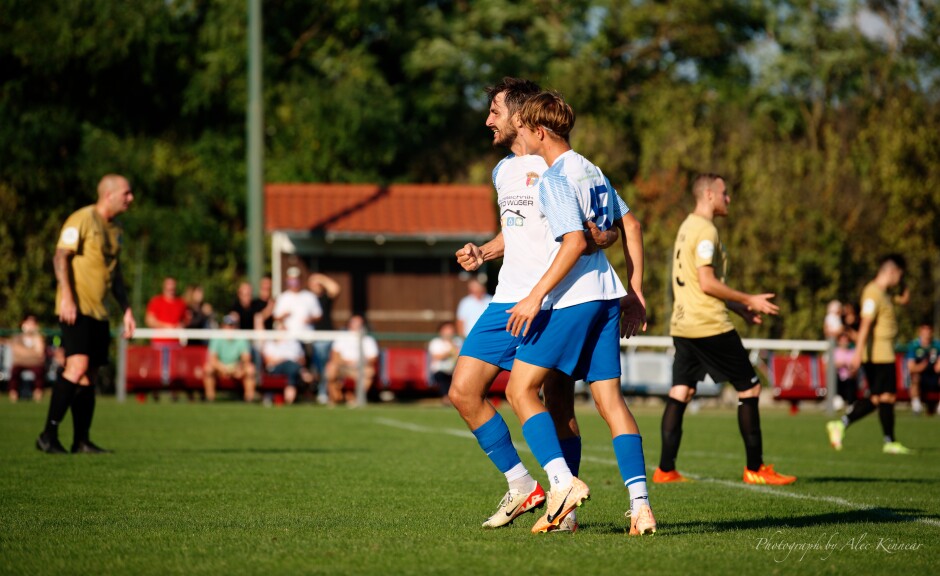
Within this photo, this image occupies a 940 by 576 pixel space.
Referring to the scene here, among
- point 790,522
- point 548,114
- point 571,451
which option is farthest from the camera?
point 790,522

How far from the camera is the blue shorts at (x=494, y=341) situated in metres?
6.28

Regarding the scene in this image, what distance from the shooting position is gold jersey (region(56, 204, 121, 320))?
32.5ft

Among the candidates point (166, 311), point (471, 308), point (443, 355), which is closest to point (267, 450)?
point (443, 355)

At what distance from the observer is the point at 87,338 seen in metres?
9.89

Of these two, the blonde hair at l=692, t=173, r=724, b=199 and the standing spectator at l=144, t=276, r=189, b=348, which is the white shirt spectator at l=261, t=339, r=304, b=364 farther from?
the blonde hair at l=692, t=173, r=724, b=199

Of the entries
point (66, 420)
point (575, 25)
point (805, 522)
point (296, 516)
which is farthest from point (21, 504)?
point (575, 25)

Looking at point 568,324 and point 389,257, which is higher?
point 389,257

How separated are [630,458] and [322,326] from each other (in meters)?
16.2

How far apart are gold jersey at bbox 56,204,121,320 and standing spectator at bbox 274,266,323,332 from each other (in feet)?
36.2

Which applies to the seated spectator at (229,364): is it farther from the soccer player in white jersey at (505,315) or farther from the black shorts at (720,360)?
the soccer player in white jersey at (505,315)

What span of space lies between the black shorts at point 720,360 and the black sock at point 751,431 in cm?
13

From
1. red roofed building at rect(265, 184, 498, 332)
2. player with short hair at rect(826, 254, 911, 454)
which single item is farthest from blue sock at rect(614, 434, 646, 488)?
red roofed building at rect(265, 184, 498, 332)

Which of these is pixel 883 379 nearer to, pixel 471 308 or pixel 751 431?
pixel 751 431

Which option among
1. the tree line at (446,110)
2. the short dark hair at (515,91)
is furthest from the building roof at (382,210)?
the short dark hair at (515,91)
